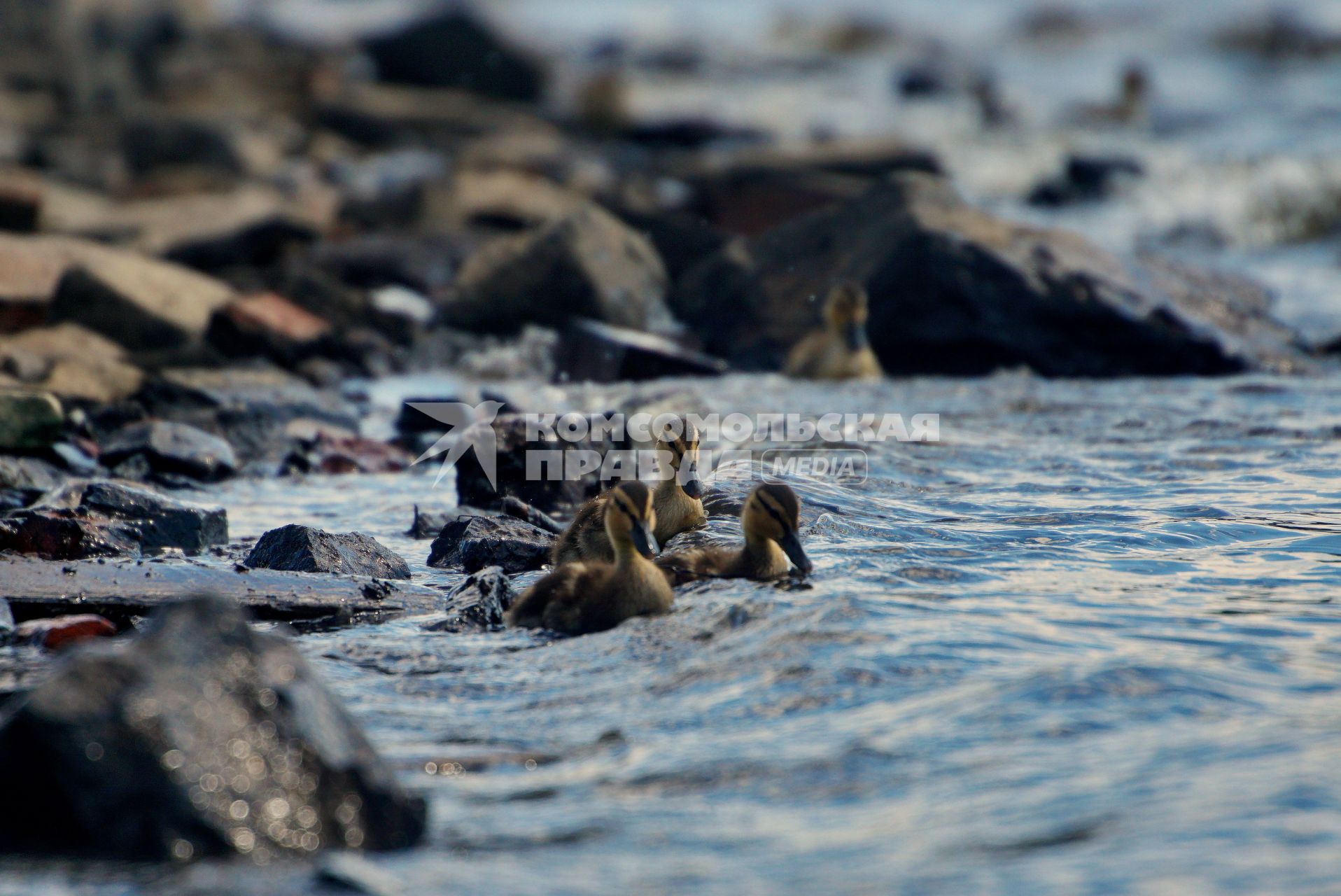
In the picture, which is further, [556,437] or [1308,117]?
[1308,117]

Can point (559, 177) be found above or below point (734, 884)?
above

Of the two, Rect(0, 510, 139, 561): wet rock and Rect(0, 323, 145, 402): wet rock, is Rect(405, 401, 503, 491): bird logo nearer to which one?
Rect(0, 510, 139, 561): wet rock

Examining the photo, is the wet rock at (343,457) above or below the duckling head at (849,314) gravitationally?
below

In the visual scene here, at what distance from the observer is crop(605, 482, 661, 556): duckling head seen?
19.2ft

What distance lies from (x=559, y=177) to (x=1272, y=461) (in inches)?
603

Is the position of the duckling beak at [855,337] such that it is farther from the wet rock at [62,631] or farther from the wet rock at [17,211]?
the wet rock at [17,211]

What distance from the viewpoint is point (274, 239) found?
16.2 m

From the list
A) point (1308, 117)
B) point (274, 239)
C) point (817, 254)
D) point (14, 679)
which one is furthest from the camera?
point (1308, 117)

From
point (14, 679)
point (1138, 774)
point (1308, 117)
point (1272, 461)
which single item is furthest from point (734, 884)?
point (1308, 117)

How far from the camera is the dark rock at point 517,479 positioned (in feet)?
26.6

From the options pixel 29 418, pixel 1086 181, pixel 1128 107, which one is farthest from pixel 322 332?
pixel 1128 107

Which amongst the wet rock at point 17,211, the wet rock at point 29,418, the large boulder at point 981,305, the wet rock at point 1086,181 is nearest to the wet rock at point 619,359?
the large boulder at point 981,305

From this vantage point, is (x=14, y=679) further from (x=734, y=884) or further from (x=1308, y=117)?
(x=1308, y=117)

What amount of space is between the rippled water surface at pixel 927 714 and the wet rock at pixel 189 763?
22cm
